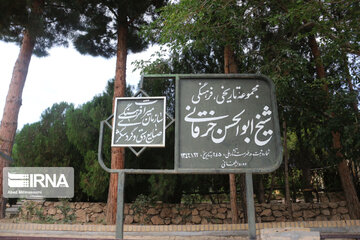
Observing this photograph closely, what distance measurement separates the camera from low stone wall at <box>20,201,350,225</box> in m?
7.11

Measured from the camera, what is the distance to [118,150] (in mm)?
6391

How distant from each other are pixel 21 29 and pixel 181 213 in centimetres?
826

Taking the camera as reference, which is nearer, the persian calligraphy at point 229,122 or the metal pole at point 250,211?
the metal pole at point 250,211

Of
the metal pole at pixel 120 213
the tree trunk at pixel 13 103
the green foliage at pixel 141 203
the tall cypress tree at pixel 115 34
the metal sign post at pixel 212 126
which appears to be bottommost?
the green foliage at pixel 141 203

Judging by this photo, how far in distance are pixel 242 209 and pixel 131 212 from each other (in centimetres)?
313

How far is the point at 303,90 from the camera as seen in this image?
5.15m

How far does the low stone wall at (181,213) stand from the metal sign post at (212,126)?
479 centimetres

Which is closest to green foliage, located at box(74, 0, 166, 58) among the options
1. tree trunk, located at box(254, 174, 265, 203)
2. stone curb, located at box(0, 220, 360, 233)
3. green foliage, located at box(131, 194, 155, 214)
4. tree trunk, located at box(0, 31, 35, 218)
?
tree trunk, located at box(0, 31, 35, 218)

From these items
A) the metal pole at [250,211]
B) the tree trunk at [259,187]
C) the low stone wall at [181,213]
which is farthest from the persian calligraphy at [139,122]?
the tree trunk at [259,187]

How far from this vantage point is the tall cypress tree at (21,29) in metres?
6.91

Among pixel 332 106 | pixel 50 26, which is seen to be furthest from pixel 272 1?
pixel 50 26

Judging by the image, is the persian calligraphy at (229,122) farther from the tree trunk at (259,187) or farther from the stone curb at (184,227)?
the tree trunk at (259,187)

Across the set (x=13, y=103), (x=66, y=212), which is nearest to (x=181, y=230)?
(x=66, y=212)

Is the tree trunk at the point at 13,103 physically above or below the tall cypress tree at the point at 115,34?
below
